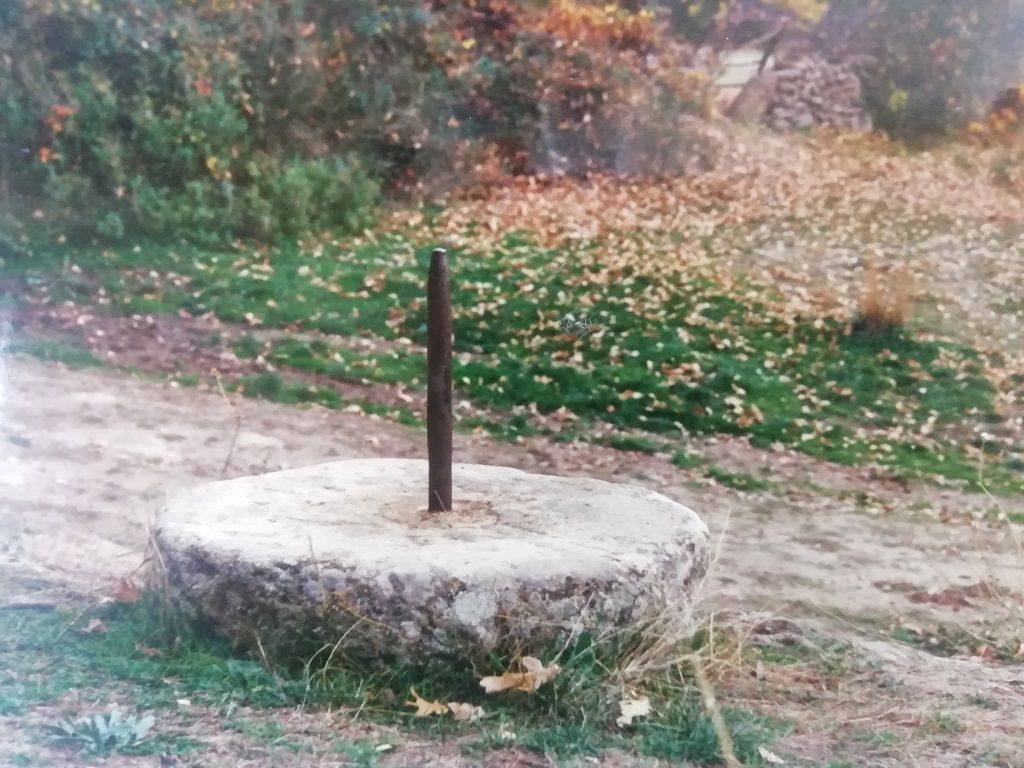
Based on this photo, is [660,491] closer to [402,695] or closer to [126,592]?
[402,695]

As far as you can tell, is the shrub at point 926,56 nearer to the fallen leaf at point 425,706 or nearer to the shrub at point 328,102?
the shrub at point 328,102

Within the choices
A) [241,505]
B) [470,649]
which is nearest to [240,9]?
[241,505]

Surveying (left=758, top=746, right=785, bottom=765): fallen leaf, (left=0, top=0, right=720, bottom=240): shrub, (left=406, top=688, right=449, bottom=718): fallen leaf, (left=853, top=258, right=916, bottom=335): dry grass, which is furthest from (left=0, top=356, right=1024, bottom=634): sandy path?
(left=406, top=688, right=449, bottom=718): fallen leaf

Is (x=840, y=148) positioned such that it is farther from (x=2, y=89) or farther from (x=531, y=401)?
(x=2, y=89)

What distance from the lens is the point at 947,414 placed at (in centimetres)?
471

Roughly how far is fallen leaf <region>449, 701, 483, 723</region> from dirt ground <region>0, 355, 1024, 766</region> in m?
1.24

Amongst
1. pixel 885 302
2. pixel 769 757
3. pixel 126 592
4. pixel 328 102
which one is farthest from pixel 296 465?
pixel 885 302

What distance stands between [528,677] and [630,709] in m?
0.34

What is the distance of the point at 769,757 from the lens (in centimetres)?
309

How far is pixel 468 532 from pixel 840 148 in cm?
269

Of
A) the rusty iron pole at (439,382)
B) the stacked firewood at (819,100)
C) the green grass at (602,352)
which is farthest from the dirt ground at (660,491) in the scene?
the stacked firewood at (819,100)

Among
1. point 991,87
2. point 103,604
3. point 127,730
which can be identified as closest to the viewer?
point 127,730

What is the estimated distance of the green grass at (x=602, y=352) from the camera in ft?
15.4

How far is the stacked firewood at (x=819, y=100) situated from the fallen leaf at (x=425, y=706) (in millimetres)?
3126
